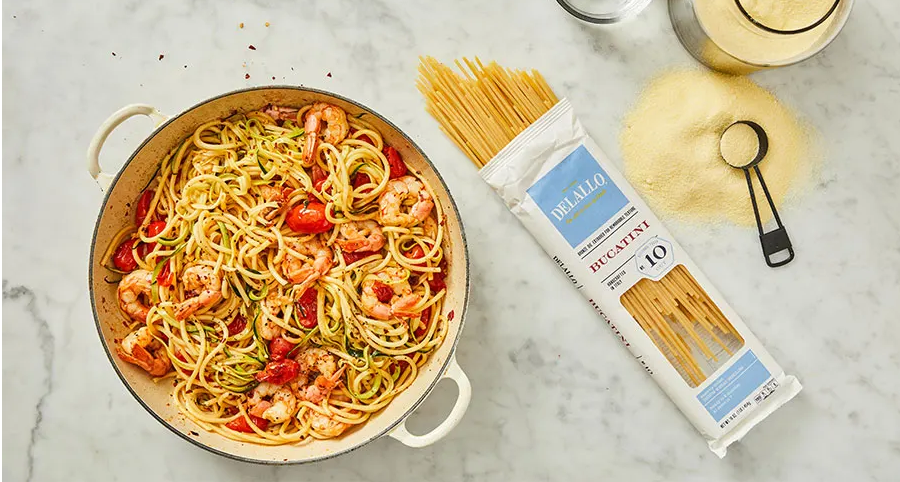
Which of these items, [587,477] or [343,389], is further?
[587,477]

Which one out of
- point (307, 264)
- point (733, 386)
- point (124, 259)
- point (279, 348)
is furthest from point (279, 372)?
point (733, 386)

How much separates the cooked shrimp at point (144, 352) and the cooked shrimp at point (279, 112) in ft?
2.10

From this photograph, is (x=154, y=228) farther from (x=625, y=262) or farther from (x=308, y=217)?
(x=625, y=262)

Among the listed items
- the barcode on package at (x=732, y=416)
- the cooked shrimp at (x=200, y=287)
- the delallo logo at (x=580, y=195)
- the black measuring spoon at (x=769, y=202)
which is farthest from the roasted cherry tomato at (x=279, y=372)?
the black measuring spoon at (x=769, y=202)

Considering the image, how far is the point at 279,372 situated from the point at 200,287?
0.30m

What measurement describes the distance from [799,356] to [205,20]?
2015 mm

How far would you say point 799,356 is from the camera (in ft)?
7.78

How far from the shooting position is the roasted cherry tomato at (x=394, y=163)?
2.10 m

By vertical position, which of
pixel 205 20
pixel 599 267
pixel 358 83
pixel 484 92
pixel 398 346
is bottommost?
pixel 599 267

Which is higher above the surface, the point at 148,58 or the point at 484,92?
the point at 148,58

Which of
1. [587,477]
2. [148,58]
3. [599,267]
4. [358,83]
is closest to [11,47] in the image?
[148,58]

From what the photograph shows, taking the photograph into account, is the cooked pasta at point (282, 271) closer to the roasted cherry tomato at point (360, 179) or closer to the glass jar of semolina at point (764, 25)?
the roasted cherry tomato at point (360, 179)

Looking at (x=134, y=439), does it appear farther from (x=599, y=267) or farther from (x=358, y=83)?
(x=599, y=267)

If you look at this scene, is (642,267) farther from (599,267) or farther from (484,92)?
(484,92)
